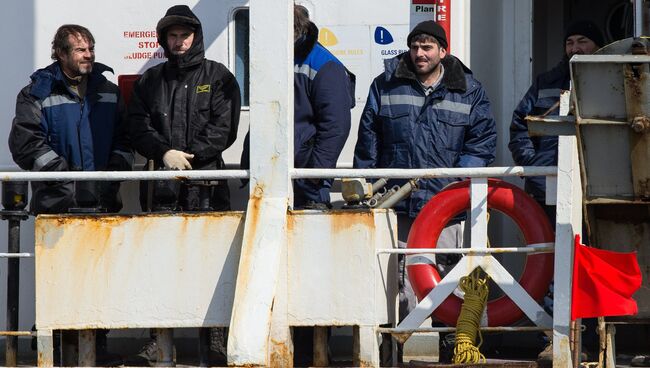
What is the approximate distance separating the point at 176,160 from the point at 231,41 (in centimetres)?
147

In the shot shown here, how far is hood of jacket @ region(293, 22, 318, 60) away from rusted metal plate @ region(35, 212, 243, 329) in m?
1.31

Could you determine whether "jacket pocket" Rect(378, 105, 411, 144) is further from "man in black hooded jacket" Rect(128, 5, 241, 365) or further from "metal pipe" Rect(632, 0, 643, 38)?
"metal pipe" Rect(632, 0, 643, 38)

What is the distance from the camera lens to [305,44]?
7.93m

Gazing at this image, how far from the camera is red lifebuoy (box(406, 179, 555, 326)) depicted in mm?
7098

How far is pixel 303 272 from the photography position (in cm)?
698

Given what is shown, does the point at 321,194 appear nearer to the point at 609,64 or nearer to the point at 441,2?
the point at 441,2

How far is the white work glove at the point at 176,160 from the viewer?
24.7ft

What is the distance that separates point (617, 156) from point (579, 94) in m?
0.37

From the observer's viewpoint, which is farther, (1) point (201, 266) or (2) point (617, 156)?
(1) point (201, 266)

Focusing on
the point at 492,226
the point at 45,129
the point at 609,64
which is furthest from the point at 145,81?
the point at 609,64

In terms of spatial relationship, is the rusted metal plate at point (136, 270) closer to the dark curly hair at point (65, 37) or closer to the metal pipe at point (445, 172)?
the metal pipe at point (445, 172)

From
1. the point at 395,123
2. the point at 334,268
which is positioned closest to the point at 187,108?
the point at 395,123

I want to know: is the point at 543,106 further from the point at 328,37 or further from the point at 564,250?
the point at 328,37

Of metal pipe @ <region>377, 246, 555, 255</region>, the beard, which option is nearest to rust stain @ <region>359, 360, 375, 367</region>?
metal pipe @ <region>377, 246, 555, 255</region>
